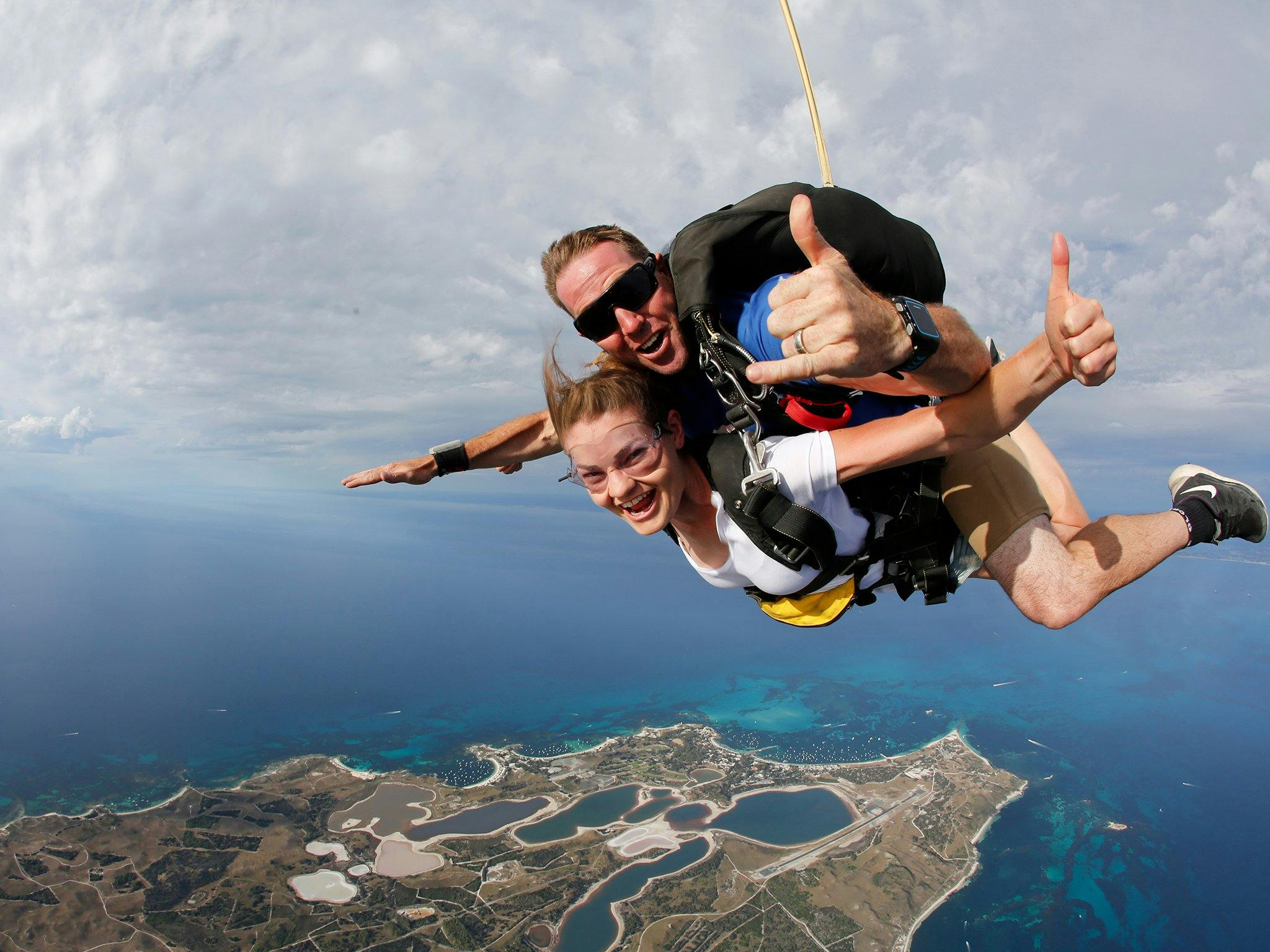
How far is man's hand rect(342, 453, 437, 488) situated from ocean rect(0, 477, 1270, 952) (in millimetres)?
30096

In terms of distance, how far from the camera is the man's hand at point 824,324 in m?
1.26

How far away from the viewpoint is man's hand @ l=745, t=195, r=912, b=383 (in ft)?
4.13

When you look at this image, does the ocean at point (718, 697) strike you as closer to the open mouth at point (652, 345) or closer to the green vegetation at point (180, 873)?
the green vegetation at point (180, 873)

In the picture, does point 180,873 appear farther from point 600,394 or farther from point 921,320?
point 921,320

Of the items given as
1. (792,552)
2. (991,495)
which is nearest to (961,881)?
(991,495)

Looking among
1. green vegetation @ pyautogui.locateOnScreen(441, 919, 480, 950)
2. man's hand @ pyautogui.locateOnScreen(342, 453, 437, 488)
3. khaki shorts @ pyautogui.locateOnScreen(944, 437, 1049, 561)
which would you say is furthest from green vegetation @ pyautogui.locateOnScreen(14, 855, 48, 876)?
khaki shorts @ pyautogui.locateOnScreen(944, 437, 1049, 561)

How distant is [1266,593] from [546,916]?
94752 millimetres

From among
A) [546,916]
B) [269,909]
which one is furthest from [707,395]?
[269,909]

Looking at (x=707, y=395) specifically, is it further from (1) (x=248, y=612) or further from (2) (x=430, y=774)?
(1) (x=248, y=612)

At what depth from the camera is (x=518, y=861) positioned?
2648cm

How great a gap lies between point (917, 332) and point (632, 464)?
3.83 feet

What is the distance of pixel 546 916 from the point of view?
959 inches

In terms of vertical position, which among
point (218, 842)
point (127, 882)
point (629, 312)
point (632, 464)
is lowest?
point (127, 882)

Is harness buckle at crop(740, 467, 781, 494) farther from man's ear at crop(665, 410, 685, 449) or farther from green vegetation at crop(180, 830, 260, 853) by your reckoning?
green vegetation at crop(180, 830, 260, 853)
